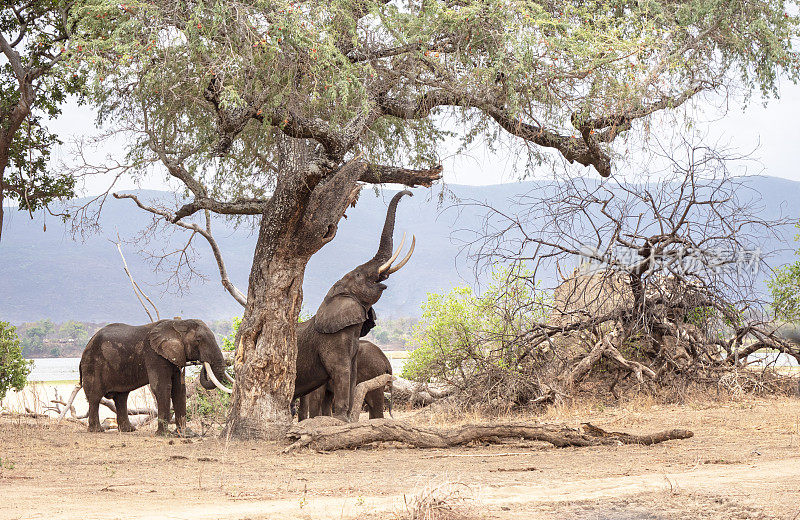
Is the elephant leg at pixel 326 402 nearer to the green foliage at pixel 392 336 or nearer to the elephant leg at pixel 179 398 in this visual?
the elephant leg at pixel 179 398

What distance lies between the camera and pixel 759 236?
45.5ft

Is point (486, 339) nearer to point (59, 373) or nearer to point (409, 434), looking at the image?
point (409, 434)

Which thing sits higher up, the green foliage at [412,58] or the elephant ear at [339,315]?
the green foliage at [412,58]

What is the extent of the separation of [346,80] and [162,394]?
740cm

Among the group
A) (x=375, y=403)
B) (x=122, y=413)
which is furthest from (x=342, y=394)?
(x=122, y=413)

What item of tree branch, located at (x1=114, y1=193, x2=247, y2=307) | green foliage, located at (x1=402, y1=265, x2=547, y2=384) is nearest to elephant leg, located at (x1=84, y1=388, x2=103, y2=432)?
tree branch, located at (x1=114, y1=193, x2=247, y2=307)

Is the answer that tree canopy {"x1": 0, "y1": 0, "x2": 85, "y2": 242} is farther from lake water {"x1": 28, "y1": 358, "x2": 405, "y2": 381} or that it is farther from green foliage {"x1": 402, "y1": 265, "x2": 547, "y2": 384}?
lake water {"x1": 28, "y1": 358, "x2": 405, "y2": 381}

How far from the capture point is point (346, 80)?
987 centimetres

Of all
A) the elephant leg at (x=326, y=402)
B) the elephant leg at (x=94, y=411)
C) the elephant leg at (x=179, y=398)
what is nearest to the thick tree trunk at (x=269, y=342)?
the elephant leg at (x=326, y=402)

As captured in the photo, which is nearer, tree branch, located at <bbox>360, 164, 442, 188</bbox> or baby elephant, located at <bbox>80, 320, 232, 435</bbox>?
A: tree branch, located at <bbox>360, 164, 442, 188</bbox>

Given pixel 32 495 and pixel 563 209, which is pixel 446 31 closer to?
pixel 563 209

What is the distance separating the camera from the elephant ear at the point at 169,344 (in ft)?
47.1

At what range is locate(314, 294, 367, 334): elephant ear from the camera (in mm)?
12547

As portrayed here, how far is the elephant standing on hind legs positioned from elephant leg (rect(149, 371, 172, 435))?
292 centimetres
